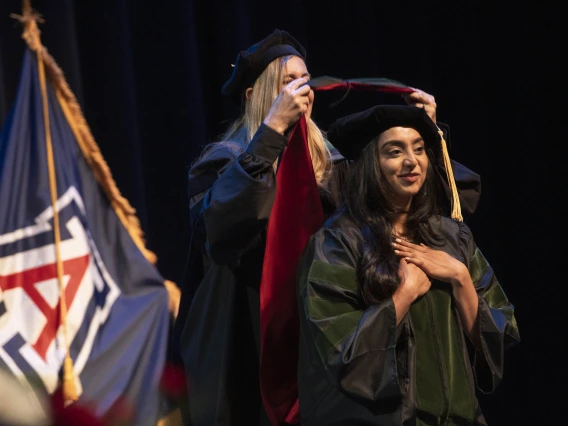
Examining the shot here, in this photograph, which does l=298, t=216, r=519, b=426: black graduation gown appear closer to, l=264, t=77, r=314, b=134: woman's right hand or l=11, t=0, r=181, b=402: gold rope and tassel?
l=264, t=77, r=314, b=134: woman's right hand

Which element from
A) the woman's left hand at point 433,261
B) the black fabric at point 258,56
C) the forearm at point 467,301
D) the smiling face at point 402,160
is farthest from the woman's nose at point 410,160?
the black fabric at point 258,56

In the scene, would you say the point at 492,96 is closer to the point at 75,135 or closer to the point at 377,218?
the point at 377,218

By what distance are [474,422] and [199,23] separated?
182cm

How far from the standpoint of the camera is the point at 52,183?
2.49 meters

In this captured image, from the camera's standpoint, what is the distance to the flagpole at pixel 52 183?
231cm

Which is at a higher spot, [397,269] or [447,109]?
[447,109]

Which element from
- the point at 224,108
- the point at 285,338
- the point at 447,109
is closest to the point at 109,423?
the point at 285,338

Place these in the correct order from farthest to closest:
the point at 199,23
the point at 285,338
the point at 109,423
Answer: the point at 199,23 < the point at 109,423 < the point at 285,338

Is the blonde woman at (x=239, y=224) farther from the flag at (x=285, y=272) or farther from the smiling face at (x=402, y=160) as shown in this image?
the smiling face at (x=402, y=160)

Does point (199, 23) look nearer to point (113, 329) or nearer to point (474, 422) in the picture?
point (113, 329)

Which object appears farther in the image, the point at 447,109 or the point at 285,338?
the point at 447,109

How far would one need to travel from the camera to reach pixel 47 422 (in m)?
2.25

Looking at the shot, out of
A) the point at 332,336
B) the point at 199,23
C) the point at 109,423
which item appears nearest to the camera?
the point at 332,336

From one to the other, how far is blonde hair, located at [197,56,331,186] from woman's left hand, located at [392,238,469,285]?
413 mm
